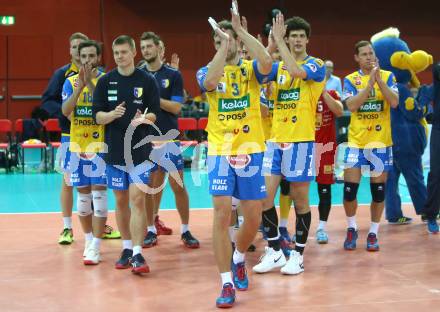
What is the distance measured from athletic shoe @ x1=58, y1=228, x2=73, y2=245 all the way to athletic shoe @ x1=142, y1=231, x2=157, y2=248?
864 mm

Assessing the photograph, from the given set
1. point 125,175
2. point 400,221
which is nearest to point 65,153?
point 125,175

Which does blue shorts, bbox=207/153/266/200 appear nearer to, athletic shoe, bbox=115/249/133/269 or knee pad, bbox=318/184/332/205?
athletic shoe, bbox=115/249/133/269

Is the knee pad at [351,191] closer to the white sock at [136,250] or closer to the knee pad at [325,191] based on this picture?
the knee pad at [325,191]

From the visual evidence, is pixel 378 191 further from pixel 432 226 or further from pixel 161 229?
pixel 161 229

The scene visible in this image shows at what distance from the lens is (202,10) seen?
19.6 m

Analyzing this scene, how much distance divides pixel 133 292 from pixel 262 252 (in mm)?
1923

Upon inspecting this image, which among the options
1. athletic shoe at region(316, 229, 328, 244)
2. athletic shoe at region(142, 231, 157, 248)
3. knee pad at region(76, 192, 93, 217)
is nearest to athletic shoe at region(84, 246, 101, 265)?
knee pad at region(76, 192, 93, 217)

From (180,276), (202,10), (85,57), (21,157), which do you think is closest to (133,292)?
(180,276)

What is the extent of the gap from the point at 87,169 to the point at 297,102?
227 cm

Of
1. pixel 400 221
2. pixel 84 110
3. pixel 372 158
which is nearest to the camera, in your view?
pixel 84 110

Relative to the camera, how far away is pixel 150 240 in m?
7.48

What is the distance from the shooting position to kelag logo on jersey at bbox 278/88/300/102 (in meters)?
6.25

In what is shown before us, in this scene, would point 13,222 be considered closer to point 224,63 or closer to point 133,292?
point 133,292

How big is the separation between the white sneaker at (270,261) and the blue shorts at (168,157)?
65.3 inches
